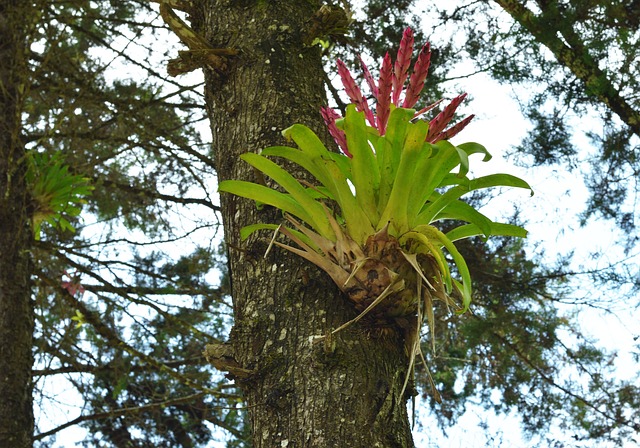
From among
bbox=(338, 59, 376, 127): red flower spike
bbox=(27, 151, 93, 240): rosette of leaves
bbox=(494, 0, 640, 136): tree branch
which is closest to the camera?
bbox=(338, 59, 376, 127): red flower spike

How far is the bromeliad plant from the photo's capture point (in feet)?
4.18

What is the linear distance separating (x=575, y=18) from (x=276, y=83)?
215cm

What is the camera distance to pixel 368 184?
133cm

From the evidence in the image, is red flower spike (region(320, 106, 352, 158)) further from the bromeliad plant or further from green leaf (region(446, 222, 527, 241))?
green leaf (region(446, 222, 527, 241))

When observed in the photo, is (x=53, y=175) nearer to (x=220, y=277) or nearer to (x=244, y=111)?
(x=220, y=277)

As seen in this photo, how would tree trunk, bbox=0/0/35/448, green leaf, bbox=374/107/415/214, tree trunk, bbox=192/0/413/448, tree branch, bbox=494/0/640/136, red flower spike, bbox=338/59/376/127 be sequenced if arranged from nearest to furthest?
tree trunk, bbox=192/0/413/448 → green leaf, bbox=374/107/415/214 → red flower spike, bbox=338/59/376/127 → tree branch, bbox=494/0/640/136 → tree trunk, bbox=0/0/35/448

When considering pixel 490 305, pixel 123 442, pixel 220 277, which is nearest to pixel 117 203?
pixel 220 277

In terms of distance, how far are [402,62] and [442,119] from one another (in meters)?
0.13

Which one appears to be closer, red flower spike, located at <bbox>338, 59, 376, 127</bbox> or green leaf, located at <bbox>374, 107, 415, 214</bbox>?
green leaf, located at <bbox>374, 107, 415, 214</bbox>

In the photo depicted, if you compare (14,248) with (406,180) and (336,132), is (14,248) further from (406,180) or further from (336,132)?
(406,180)

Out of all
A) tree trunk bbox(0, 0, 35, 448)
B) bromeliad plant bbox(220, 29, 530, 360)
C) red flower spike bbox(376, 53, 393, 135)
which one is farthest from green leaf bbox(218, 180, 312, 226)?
tree trunk bbox(0, 0, 35, 448)

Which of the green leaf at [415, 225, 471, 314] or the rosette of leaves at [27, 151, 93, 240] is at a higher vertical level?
the rosette of leaves at [27, 151, 93, 240]

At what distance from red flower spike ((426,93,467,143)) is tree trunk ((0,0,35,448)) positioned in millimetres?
2860

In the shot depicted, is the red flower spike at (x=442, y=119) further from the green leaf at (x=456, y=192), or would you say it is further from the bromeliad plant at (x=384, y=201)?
the green leaf at (x=456, y=192)
